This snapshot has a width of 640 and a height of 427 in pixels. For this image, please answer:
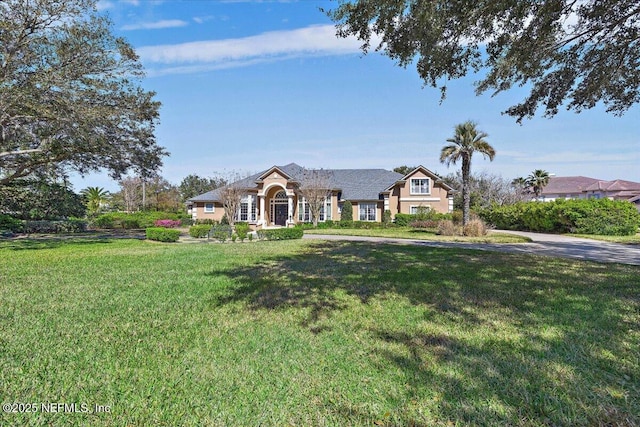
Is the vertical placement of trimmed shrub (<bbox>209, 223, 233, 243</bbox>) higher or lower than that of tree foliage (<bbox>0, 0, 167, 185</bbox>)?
lower

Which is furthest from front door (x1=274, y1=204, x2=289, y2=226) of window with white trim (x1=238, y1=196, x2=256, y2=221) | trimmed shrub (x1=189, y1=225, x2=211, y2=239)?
trimmed shrub (x1=189, y1=225, x2=211, y2=239)

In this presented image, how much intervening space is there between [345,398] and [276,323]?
6.94 feet

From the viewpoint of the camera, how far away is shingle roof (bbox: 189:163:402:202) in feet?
115

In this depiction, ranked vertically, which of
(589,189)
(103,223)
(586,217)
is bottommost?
(103,223)

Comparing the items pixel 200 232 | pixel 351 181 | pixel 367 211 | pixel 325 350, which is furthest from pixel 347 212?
pixel 325 350

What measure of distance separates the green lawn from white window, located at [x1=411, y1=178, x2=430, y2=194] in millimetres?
26259

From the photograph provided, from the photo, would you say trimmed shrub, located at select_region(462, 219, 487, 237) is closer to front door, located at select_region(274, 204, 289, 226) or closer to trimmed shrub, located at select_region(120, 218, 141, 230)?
front door, located at select_region(274, 204, 289, 226)

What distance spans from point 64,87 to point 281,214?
24803mm

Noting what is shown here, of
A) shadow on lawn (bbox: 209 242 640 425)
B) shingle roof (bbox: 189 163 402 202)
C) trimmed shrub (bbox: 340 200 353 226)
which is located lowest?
shadow on lawn (bbox: 209 242 640 425)

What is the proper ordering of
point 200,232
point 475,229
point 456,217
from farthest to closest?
point 456,217
point 200,232
point 475,229

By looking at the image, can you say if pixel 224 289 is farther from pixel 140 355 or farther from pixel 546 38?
pixel 546 38

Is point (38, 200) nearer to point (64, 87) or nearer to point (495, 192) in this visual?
point (64, 87)

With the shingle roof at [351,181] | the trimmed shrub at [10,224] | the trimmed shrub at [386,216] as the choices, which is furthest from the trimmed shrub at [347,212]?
the trimmed shrub at [10,224]

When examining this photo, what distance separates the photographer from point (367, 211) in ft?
114
